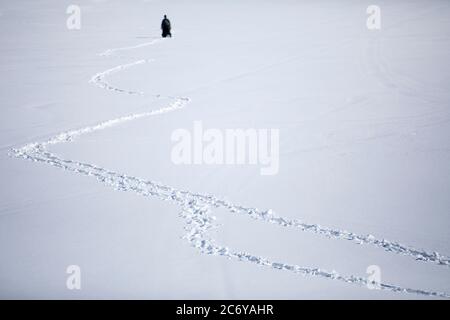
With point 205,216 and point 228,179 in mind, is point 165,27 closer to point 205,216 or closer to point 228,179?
point 228,179

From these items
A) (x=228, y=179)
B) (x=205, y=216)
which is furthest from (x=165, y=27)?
(x=205, y=216)

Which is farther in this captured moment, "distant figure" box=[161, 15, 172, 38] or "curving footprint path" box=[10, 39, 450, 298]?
"distant figure" box=[161, 15, 172, 38]

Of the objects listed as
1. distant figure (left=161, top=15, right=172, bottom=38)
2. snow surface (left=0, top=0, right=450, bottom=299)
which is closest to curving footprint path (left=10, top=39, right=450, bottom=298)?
snow surface (left=0, top=0, right=450, bottom=299)

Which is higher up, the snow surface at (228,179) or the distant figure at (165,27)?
the distant figure at (165,27)

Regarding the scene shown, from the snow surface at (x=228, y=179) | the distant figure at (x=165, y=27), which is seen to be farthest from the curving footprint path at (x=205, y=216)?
the distant figure at (x=165, y=27)

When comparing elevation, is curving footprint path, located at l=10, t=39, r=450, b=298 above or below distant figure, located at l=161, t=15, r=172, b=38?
below

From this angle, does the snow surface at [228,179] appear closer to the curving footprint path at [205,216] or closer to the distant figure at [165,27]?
the curving footprint path at [205,216]

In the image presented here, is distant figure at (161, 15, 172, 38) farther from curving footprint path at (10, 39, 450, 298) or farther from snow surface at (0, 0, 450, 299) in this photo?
curving footprint path at (10, 39, 450, 298)

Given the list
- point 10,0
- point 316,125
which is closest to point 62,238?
point 316,125

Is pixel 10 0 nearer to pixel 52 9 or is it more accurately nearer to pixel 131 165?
pixel 52 9
